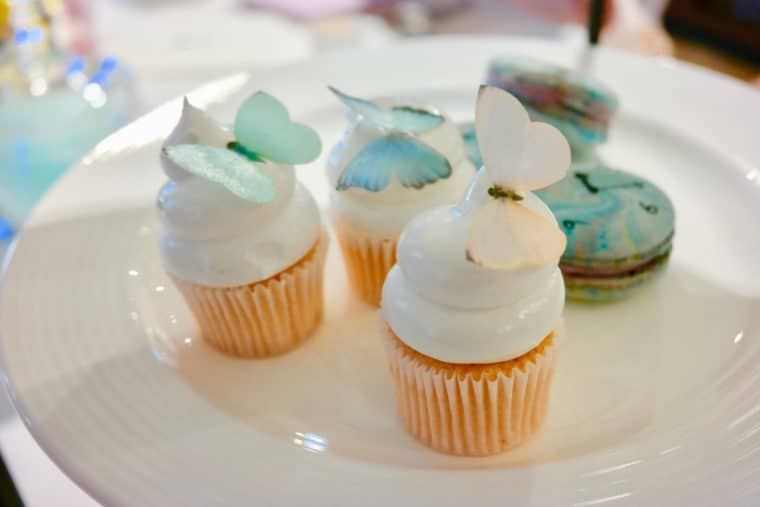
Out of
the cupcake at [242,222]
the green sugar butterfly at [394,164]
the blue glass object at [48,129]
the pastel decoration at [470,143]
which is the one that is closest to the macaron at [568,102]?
the pastel decoration at [470,143]

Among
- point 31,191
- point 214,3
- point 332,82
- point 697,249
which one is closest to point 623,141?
point 697,249

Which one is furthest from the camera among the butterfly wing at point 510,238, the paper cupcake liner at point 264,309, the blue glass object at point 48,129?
the blue glass object at point 48,129

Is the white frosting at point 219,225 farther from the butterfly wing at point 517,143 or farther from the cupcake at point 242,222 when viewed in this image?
the butterfly wing at point 517,143

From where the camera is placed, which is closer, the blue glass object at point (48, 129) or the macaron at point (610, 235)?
the macaron at point (610, 235)

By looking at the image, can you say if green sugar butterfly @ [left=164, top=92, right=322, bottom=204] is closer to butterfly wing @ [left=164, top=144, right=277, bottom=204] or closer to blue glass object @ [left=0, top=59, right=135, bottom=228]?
butterfly wing @ [left=164, top=144, right=277, bottom=204]

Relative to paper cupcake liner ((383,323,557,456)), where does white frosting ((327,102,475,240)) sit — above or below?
above

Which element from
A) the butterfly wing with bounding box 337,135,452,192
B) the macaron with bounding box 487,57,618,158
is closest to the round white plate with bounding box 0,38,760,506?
the macaron with bounding box 487,57,618,158
